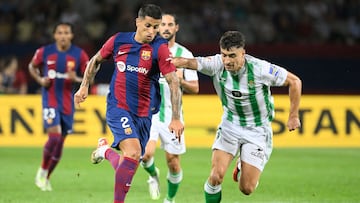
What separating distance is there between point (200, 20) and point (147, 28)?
13751mm

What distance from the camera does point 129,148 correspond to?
8.75 metres

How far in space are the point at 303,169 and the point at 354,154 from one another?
8.71 feet

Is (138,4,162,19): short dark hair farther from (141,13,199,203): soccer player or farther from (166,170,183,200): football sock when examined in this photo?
(166,170,183,200): football sock

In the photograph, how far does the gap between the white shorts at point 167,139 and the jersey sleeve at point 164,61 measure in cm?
198

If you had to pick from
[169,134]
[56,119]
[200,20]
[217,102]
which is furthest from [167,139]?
[200,20]

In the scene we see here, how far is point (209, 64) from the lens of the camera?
9.02 meters

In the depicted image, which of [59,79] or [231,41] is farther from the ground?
[231,41]

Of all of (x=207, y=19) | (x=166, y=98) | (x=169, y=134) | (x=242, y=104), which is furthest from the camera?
(x=207, y=19)

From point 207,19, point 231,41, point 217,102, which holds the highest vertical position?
point 231,41

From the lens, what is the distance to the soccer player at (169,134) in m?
10.6

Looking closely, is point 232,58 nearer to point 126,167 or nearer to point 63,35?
point 126,167

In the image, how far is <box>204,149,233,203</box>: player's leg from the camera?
→ 9008 millimetres

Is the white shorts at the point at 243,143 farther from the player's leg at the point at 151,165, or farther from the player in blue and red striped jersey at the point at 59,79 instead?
the player in blue and red striped jersey at the point at 59,79

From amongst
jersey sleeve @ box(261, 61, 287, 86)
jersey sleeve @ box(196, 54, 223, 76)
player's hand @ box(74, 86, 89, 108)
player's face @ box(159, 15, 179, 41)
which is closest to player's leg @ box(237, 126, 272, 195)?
jersey sleeve @ box(261, 61, 287, 86)
